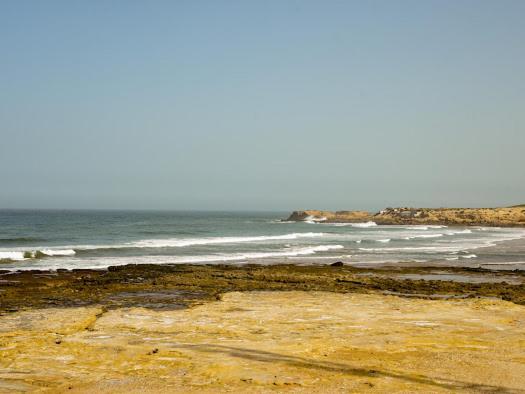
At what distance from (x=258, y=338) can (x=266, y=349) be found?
1040mm

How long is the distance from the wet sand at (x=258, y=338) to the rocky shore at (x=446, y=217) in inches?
3854

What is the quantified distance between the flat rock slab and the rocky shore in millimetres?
102792

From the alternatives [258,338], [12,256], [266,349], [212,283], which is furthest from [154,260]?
[266,349]

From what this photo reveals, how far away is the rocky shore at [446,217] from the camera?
11175cm

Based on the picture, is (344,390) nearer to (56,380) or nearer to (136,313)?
(56,380)

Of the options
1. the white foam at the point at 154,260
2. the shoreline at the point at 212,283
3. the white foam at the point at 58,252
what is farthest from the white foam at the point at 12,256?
the shoreline at the point at 212,283

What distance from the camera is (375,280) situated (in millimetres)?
25109

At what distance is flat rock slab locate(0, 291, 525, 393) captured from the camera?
9133 mm

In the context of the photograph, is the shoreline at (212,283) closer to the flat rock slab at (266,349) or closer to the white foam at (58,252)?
the flat rock slab at (266,349)

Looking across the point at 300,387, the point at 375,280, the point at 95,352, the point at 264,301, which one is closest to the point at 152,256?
the point at 375,280

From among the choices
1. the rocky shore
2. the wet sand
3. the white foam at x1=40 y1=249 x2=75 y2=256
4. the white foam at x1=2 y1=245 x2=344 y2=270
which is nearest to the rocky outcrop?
the rocky shore

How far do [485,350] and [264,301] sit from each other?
826cm

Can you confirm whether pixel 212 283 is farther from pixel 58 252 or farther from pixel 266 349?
pixel 58 252

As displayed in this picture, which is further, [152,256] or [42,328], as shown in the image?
[152,256]
